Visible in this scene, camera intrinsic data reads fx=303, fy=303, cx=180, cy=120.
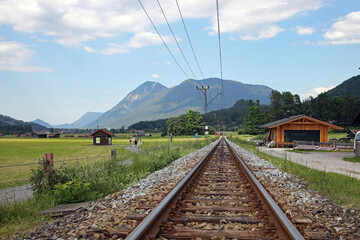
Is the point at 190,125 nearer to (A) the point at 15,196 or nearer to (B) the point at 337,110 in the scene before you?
(B) the point at 337,110

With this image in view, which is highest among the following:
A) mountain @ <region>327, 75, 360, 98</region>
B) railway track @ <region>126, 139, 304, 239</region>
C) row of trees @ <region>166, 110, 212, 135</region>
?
mountain @ <region>327, 75, 360, 98</region>

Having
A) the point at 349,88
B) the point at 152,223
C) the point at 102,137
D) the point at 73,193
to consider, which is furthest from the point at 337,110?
the point at 152,223

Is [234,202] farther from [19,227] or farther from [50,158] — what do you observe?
[50,158]

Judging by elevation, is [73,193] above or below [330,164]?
above

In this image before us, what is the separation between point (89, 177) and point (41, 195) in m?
1.20

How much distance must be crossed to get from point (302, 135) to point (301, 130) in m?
0.61

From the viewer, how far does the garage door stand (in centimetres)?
3519

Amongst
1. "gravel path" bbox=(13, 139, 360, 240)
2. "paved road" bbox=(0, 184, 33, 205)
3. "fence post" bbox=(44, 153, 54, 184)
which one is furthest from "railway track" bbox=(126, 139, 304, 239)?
"paved road" bbox=(0, 184, 33, 205)

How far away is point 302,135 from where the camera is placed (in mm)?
35656

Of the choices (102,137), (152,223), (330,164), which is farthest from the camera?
(102,137)

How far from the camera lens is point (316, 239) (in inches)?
150

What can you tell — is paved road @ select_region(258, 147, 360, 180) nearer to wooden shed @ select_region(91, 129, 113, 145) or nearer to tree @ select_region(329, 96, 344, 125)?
wooden shed @ select_region(91, 129, 113, 145)

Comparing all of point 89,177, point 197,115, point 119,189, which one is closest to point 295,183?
point 119,189

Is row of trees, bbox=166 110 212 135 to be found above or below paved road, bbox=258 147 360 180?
above
